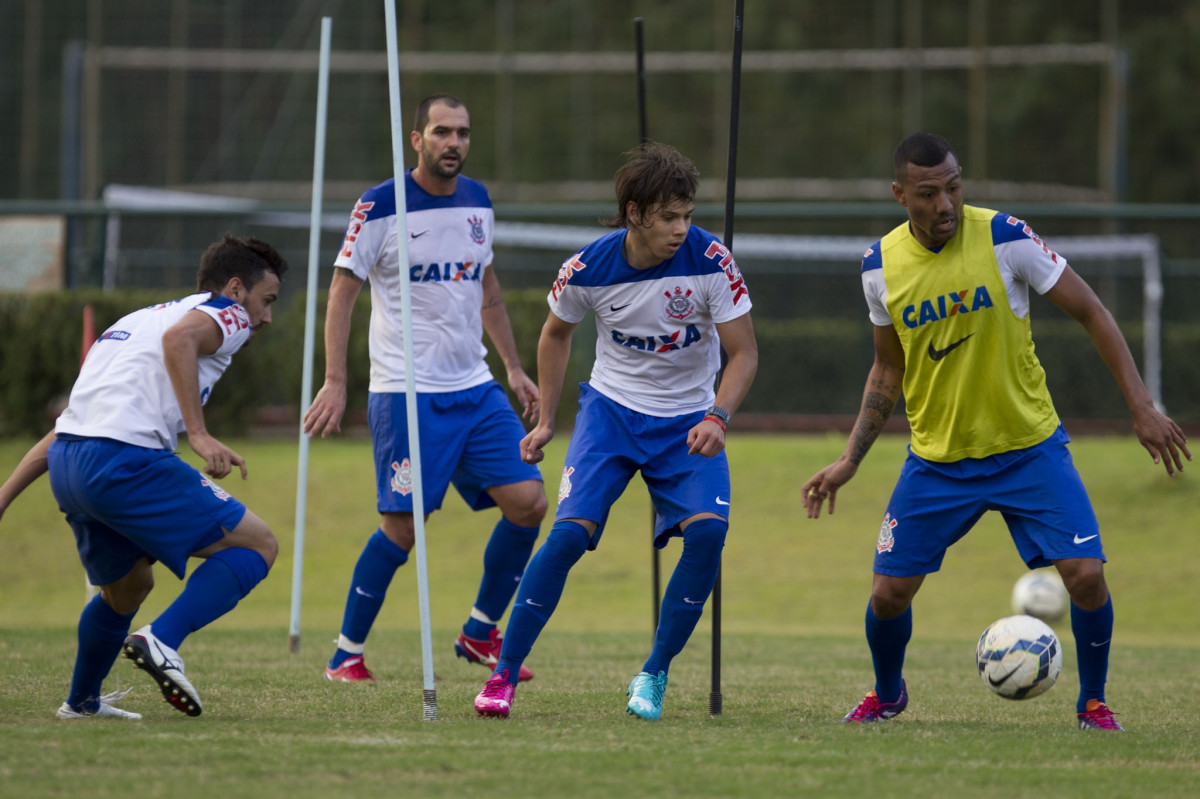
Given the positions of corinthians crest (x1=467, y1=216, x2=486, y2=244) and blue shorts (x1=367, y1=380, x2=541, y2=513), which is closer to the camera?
blue shorts (x1=367, y1=380, x2=541, y2=513)

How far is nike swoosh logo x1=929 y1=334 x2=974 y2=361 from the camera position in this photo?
521 centimetres

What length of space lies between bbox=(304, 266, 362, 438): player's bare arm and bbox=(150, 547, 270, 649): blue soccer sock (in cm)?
102

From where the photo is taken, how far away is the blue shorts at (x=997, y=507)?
506 centimetres

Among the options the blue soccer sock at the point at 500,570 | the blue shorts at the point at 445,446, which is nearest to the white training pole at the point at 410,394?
the blue shorts at the point at 445,446

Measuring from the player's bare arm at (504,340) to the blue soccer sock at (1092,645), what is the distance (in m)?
2.82

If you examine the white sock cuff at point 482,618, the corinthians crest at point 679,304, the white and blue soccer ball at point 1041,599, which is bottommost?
the white and blue soccer ball at point 1041,599

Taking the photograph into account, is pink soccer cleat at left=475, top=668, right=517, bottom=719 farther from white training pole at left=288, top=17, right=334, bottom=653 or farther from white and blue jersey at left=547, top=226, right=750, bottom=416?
white training pole at left=288, top=17, right=334, bottom=653

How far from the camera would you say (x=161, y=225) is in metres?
17.4

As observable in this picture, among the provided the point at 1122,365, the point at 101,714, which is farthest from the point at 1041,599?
the point at 101,714

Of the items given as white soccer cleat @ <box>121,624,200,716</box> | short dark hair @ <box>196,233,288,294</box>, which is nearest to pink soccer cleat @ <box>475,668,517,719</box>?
white soccer cleat @ <box>121,624,200,716</box>

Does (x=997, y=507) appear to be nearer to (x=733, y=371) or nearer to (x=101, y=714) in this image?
(x=733, y=371)

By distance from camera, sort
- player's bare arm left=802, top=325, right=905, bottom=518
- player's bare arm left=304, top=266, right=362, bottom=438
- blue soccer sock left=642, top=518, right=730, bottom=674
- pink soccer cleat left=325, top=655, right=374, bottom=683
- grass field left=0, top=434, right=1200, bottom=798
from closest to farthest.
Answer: grass field left=0, top=434, right=1200, bottom=798
blue soccer sock left=642, top=518, right=730, bottom=674
player's bare arm left=802, top=325, right=905, bottom=518
player's bare arm left=304, top=266, right=362, bottom=438
pink soccer cleat left=325, top=655, right=374, bottom=683

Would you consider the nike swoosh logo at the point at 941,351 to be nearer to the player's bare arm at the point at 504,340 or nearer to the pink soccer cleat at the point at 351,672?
the player's bare arm at the point at 504,340

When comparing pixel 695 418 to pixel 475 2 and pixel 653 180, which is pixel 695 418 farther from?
pixel 475 2
